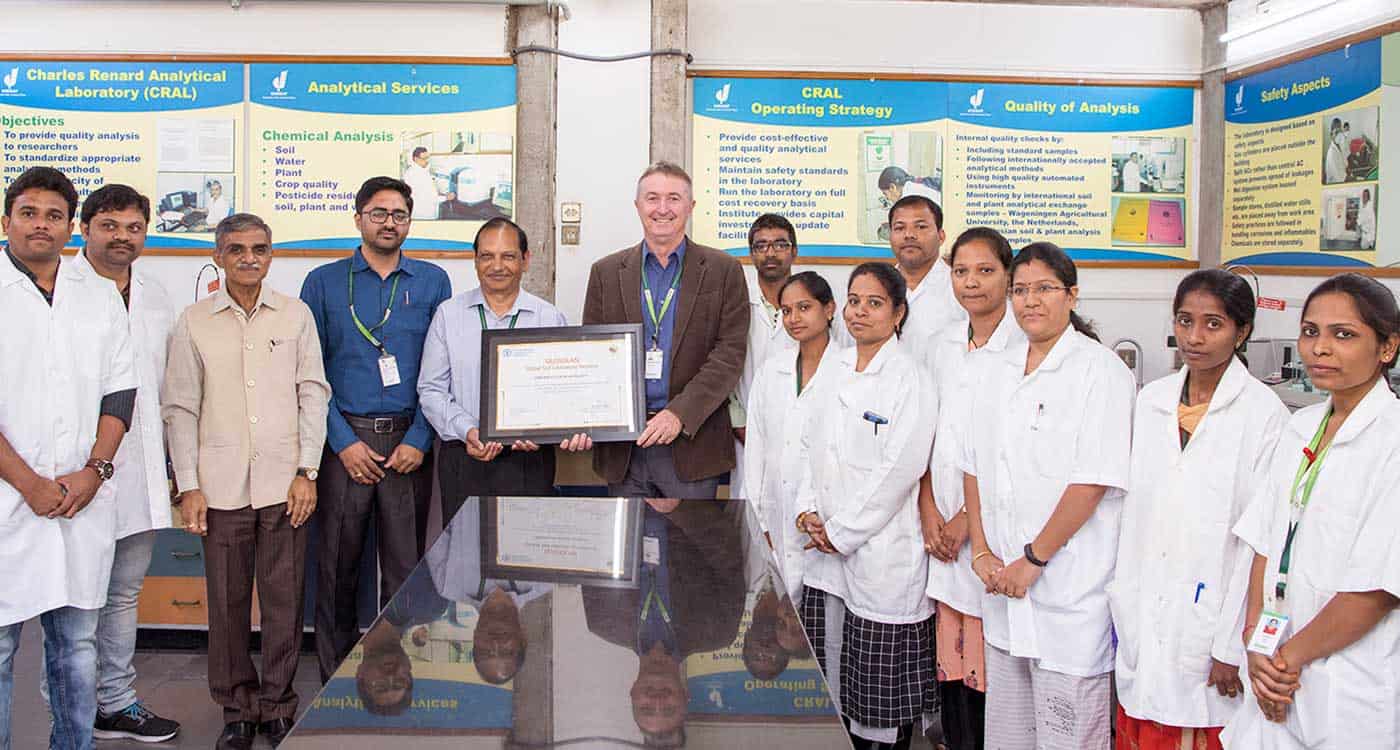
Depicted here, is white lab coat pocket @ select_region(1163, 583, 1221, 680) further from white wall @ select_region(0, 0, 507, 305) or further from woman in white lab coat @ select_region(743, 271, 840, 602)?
white wall @ select_region(0, 0, 507, 305)

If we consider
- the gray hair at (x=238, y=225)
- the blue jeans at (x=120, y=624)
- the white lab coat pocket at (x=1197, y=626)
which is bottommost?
the blue jeans at (x=120, y=624)

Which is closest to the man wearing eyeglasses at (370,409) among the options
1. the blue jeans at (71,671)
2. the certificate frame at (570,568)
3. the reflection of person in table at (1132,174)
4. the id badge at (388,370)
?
the id badge at (388,370)

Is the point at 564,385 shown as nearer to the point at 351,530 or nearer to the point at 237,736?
the point at 351,530

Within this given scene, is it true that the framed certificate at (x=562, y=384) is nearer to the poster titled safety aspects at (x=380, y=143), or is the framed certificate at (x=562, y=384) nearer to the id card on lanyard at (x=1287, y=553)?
the poster titled safety aspects at (x=380, y=143)

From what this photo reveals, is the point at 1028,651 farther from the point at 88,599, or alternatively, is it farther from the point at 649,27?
the point at 649,27

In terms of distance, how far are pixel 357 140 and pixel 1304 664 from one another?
4.36m

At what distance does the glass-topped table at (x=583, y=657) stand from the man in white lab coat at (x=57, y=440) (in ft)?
3.78

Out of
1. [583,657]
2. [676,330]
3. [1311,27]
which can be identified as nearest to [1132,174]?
[1311,27]

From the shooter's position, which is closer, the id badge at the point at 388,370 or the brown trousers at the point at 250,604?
the brown trousers at the point at 250,604

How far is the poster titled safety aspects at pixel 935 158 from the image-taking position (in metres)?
5.09

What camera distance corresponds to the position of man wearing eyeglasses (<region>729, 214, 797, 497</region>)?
397 cm

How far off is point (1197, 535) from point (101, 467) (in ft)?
9.16

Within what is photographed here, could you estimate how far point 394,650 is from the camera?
5.47 feet

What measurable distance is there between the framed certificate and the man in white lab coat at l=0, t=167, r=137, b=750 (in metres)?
1.08
